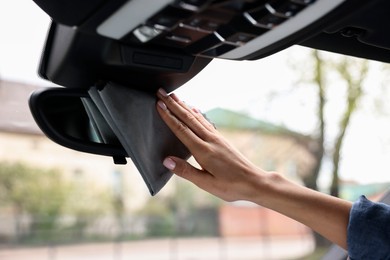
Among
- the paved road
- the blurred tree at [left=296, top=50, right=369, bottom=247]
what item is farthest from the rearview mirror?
the paved road

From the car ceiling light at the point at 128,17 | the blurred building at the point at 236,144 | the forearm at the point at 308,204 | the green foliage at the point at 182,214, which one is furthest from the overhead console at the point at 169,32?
the green foliage at the point at 182,214

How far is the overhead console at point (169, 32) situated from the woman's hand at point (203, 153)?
0.05 m

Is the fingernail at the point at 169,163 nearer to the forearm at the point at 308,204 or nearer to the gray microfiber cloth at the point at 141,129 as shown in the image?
Answer: the gray microfiber cloth at the point at 141,129

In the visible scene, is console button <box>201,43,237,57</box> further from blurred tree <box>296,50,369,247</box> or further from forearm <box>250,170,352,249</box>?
blurred tree <box>296,50,369,247</box>

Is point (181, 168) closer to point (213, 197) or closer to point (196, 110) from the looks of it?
point (196, 110)

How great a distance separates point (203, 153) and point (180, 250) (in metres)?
6.79

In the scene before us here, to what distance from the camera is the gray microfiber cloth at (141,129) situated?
0.79 metres

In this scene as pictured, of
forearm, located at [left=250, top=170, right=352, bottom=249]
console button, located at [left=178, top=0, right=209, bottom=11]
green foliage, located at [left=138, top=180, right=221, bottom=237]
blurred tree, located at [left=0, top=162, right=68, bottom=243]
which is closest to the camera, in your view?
console button, located at [left=178, top=0, right=209, bottom=11]

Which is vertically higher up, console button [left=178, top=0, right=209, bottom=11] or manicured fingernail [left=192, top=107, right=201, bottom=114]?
console button [left=178, top=0, right=209, bottom=11]

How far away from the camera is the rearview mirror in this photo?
798mm

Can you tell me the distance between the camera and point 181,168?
2.72 ft

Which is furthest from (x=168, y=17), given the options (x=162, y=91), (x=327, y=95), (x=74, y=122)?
(x=327, y=95)

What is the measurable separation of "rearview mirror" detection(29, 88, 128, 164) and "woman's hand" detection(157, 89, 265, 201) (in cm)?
10

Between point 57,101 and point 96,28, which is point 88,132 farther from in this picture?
point 96,28
